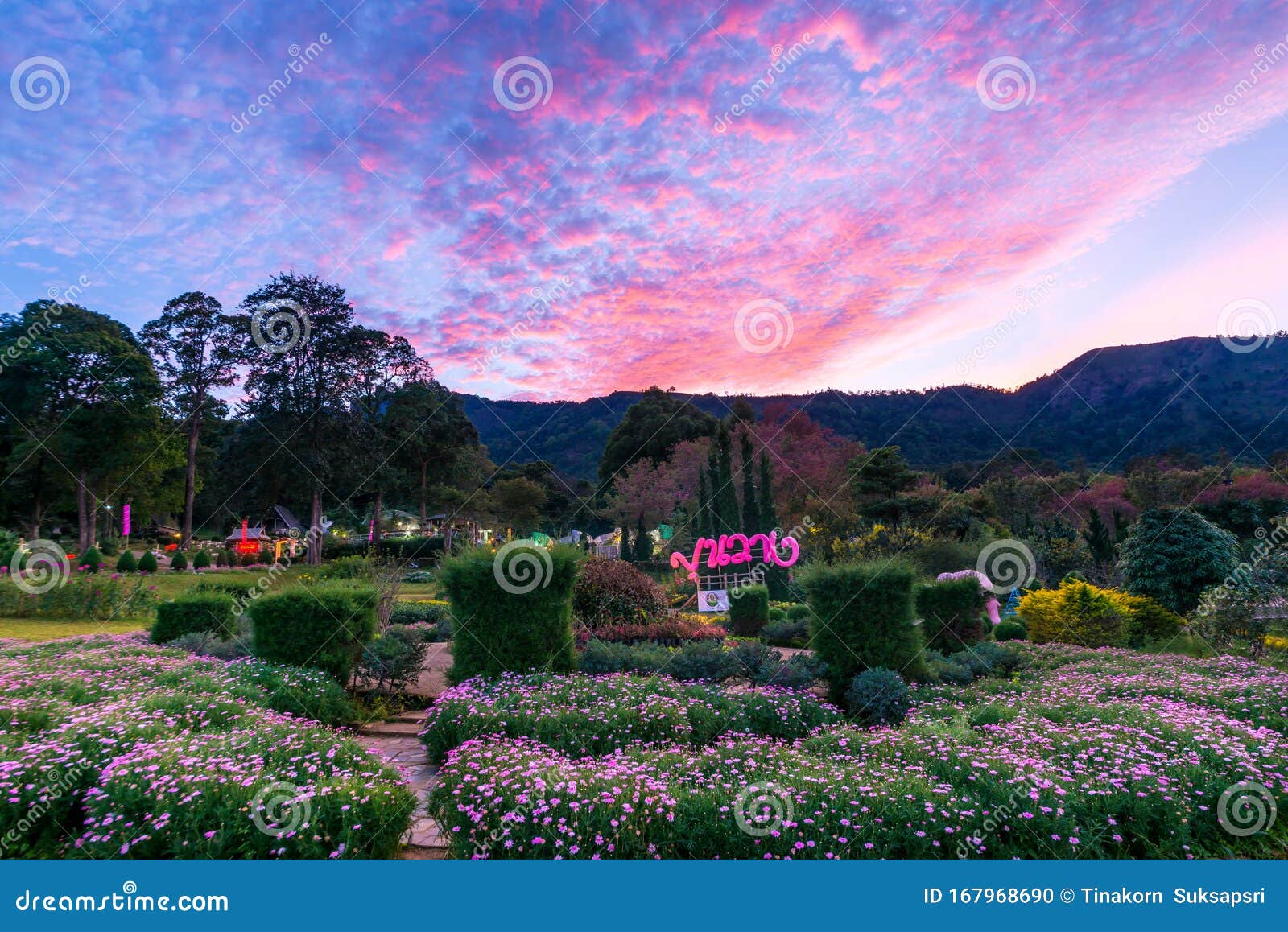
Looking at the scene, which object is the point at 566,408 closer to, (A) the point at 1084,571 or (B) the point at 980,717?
(A) the point at 1084,571

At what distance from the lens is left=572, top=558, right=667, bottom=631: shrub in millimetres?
11773

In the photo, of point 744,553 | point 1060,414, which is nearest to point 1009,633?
point 744,553

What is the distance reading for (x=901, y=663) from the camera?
7.96 m

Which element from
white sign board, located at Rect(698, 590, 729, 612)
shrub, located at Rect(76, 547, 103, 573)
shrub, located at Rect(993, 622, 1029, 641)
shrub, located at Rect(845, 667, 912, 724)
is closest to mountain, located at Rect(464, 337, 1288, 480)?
shrub, located at Rect(76, 547, 103, 573)

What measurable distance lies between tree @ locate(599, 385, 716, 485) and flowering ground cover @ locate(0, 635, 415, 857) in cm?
4122

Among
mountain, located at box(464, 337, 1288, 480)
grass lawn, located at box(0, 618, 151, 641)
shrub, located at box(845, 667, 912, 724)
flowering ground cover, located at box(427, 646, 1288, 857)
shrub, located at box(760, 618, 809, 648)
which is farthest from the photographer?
mountain, located at box(464, 337, 1288, 480)

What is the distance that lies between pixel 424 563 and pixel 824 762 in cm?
3306

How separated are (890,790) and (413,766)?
4380 mm

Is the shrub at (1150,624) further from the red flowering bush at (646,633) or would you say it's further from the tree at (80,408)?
the tree at (80,408)

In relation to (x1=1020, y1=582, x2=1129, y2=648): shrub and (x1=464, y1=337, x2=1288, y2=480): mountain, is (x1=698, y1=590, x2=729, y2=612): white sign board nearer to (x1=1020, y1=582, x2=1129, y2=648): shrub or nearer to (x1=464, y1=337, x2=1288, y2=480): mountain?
(x1=1020, y1=582, x2=1129, y2=648): shrub

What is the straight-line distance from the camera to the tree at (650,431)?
48.0m

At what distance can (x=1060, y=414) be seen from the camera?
5241cm

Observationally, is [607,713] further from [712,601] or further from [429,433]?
[429,433]

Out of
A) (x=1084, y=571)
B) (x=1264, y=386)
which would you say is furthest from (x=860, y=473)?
(x=1264, y=386)
